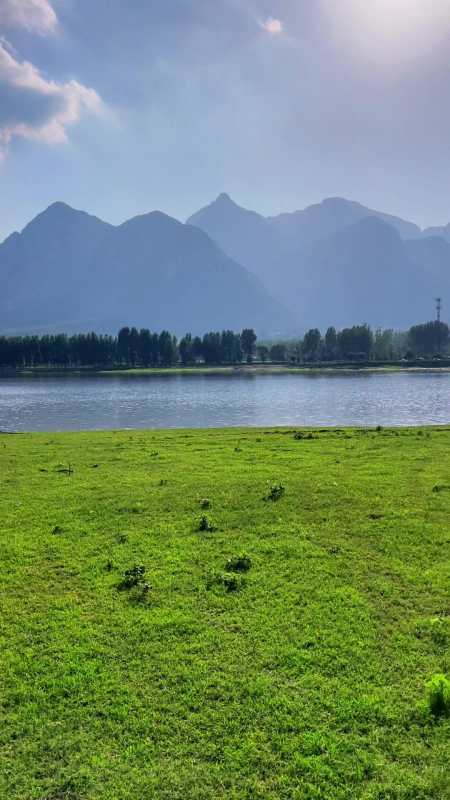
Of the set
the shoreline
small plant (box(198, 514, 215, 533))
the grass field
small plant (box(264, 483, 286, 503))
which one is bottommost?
the grass field

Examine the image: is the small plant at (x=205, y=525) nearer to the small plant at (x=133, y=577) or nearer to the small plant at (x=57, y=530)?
the small plant at (x=133, y=577)

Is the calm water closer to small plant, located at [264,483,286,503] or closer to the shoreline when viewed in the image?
small plant, located at [264,483,286,503]

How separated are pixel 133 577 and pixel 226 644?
3031mm

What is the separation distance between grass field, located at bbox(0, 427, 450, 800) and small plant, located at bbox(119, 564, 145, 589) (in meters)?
0.20

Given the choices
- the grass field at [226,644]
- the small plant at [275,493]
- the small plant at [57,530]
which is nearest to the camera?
the grass field at [226,644]

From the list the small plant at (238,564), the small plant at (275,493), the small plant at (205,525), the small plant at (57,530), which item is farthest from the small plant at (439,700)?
the small plant at (57,530)

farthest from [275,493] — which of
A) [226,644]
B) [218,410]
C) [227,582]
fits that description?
[218,410]

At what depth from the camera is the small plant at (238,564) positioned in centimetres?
1154

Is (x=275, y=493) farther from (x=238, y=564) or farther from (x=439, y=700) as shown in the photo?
(x=439, y=700)

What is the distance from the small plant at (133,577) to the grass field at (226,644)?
0.67 ft

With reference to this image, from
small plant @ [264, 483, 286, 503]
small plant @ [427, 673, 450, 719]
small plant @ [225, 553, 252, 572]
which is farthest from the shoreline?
small plant @ [427, 673, 450, 719]

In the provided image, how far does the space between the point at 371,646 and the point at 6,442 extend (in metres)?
30.7

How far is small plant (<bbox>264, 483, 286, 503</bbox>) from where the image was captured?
16516mm

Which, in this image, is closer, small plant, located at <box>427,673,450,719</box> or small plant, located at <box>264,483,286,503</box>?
small plant, located at <box>427,673,450,719</box>
